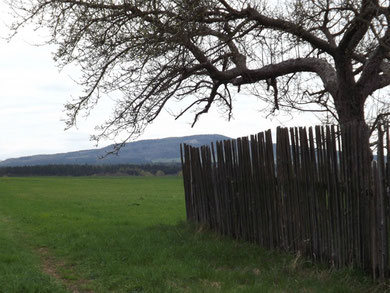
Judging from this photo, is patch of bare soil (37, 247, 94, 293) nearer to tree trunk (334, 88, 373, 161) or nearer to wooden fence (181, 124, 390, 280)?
wooden fence (181, 124, 390, 280)

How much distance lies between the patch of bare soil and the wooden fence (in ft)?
10.2

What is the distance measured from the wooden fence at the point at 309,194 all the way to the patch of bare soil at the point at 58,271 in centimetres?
312

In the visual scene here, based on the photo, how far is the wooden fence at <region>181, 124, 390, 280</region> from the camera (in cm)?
537

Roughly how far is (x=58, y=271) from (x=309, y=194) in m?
4.04

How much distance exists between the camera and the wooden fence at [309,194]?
537 centimetres

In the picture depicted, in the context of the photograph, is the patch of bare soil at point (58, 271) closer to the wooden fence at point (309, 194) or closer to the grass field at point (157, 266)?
the grass field at point (157, 266)

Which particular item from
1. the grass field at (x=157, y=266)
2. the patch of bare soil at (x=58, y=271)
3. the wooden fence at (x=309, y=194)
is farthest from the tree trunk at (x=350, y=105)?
the patch of bare soil at (x=58, y=271)

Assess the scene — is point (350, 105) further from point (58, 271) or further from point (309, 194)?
point (58, 271)

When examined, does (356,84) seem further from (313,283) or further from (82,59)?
(82,59)

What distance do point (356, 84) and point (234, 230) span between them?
3.59 m

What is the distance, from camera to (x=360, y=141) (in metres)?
5.45

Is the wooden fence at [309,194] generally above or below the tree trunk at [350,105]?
below

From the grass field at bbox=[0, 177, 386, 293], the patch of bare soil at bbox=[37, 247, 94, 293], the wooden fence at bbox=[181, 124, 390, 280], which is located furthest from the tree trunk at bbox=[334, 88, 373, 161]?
the patch of bare soil at bbox=[37, 247, 94, 293]

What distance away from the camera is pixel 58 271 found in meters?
7.04
